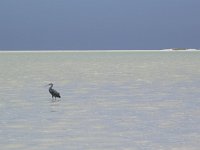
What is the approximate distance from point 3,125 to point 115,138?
160 inches

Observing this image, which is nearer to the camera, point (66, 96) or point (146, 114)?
point (146, 114)

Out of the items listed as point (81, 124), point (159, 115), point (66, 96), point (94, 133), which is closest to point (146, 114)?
point (159, 115)

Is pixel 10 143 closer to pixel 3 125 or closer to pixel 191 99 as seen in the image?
pixel 3 125

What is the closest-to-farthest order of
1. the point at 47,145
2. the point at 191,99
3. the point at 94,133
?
the point at 47,145 → the point at 94,133 → the point at 191,99

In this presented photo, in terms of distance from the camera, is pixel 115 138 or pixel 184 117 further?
pixel 184 117

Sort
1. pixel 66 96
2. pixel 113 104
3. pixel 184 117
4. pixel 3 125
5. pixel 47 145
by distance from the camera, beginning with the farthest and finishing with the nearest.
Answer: pixel 66 96, pixel 113 104, pixel 184 117, pixel 3 125, pixel 47 145

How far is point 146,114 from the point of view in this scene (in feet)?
69.3

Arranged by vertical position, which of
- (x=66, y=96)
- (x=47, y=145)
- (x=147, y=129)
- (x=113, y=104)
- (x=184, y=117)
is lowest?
(x=47, y=145)

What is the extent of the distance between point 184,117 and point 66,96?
988 cm

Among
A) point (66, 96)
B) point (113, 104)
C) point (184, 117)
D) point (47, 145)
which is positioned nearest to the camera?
point (47, 145)

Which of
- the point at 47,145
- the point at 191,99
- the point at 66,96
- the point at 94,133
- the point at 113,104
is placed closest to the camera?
the point at 47,145

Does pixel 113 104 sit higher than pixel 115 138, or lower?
higher

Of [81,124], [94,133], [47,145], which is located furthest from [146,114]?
[47,145]

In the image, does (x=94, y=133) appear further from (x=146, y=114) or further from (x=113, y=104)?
(x=113, y=104)
